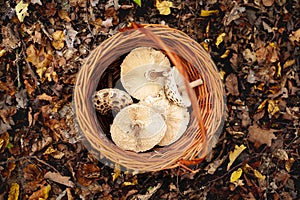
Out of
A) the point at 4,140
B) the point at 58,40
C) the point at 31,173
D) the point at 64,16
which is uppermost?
the point at 64,16

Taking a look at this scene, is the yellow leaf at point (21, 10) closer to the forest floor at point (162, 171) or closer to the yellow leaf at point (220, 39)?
the forest floor at point (162, 171)

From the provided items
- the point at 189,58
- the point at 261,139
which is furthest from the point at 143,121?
the point at 261,139

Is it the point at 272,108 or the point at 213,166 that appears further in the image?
the point at 272,108

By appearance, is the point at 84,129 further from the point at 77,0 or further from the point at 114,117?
the point at 77,0

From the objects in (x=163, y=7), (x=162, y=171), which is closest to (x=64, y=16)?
(x=163, y=7)

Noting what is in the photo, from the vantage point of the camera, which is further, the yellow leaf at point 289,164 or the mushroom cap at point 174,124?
the yellow leaf at point 289,164

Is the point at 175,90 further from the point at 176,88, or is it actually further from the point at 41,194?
the point at 41,194

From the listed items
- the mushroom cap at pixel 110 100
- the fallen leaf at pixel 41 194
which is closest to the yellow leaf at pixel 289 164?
the mushroom cap at pixel 110 100

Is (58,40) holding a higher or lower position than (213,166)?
higher
